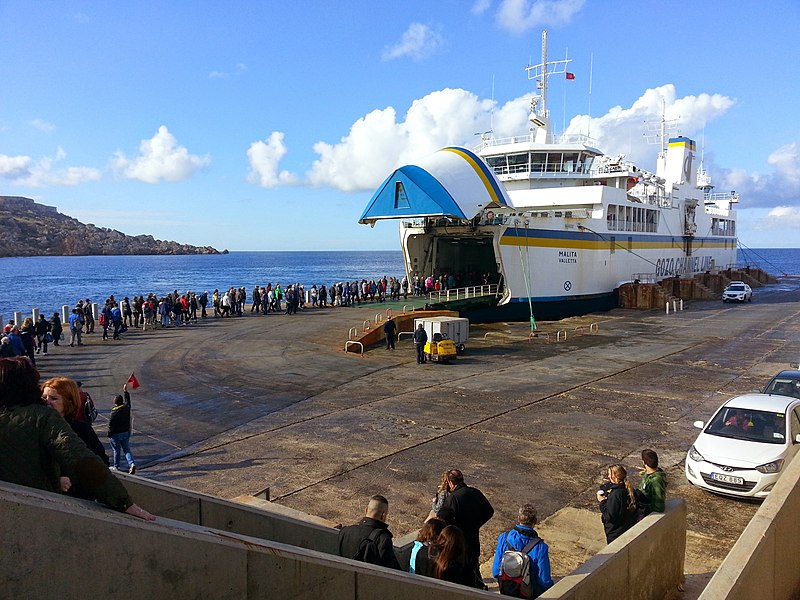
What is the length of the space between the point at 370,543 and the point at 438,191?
1956 centimetres

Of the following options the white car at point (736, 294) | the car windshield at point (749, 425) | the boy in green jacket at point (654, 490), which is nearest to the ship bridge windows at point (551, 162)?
the white car at point (736, 294)

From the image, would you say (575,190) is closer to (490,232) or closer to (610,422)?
(490,232)

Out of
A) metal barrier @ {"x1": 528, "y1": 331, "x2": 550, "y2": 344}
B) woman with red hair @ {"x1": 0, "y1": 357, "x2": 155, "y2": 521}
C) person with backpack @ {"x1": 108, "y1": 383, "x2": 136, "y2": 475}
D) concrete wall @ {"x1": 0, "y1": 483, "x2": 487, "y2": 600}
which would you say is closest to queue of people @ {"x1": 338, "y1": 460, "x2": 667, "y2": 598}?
concrete wall @ {"x1": 0, "y1": 483, "x2": 487, "y2": 600}

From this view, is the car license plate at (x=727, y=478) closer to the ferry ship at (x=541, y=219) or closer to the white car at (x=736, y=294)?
the ferry ship at (x=541, y=219)

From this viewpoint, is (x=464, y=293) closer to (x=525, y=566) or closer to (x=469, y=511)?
(x=469, y=511)

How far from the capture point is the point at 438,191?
22.5 metres

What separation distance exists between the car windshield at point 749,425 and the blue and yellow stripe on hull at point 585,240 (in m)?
18.1

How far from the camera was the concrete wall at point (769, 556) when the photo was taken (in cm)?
427

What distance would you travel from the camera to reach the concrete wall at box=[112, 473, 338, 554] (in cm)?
423

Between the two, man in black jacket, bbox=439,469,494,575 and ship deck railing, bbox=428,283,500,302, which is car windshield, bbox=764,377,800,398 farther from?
ship deck railing, bbox=428,283,500,302

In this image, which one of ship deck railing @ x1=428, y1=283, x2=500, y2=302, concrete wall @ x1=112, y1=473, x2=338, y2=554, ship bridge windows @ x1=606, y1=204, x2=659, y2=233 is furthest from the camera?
ship bridge windows @ x1=606, y1=204, x2=659, y2=233

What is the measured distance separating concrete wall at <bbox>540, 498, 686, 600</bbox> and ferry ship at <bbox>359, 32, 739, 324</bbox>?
17.4 m

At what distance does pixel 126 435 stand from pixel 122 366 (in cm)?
897

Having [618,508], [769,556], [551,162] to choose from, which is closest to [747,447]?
[769,556]
